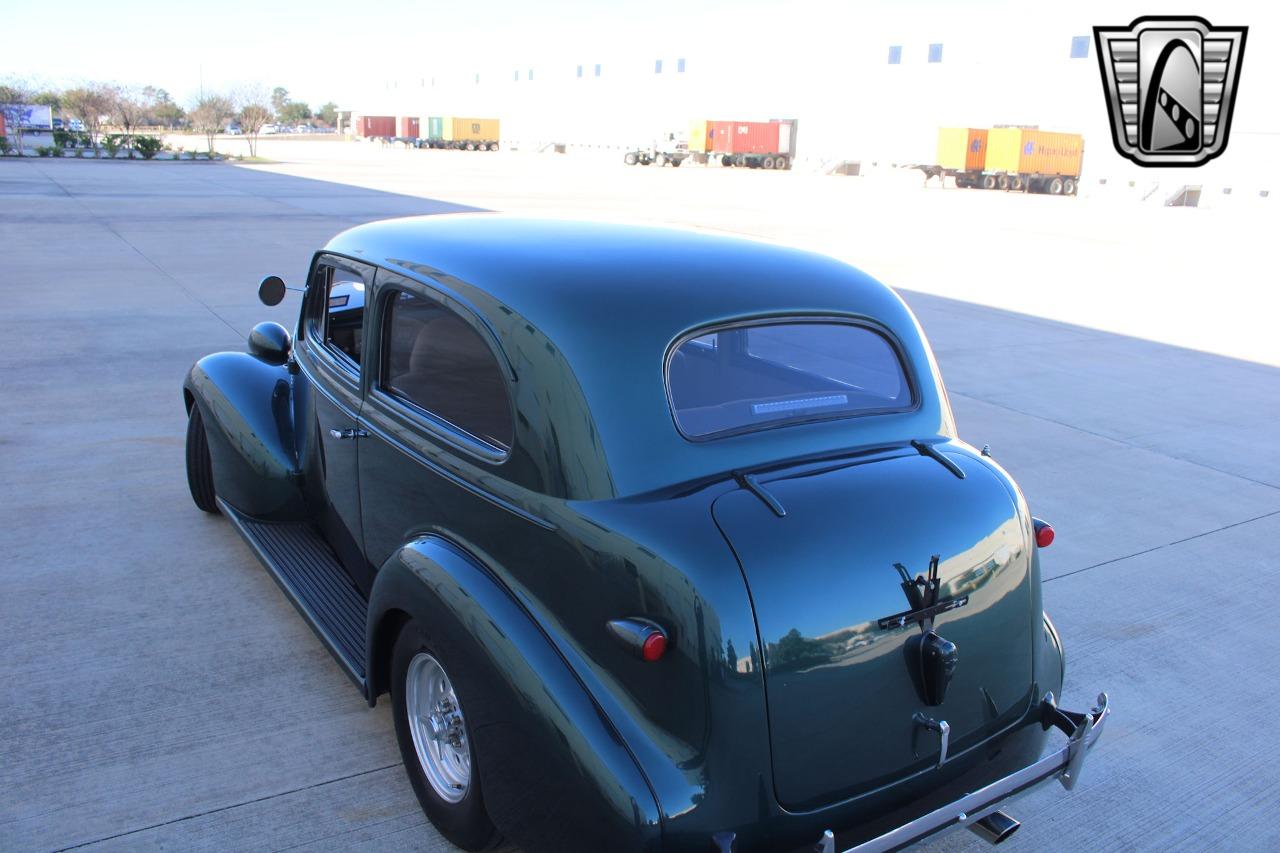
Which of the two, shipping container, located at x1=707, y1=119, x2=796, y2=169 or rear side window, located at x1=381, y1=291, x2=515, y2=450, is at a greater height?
shipping container, located at x1=707, y1=119, x2=796, y2=169

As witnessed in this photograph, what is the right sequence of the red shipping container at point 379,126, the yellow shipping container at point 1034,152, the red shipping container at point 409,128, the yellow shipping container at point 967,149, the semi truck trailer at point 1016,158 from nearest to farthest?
the yellow shipping container at point 1034,152 < the semi truck trailer at point 1016,158 < the yellow shipping container at point 967,149 < the red shipping container at point 409,128 < the red shipping container at point 379,126

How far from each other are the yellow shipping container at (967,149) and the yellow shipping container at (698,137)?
17.7m

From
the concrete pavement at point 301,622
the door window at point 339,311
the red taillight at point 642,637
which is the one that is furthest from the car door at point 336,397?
the red taillight at point 642,637

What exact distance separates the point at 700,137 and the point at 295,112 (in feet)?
420

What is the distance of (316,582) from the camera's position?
12.2ft

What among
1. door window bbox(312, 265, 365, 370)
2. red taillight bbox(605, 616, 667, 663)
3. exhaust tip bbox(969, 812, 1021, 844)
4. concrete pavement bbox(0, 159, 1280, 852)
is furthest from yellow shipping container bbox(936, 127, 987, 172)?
red taillight bbox(605, 616, 667, 663)

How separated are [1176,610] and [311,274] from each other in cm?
399

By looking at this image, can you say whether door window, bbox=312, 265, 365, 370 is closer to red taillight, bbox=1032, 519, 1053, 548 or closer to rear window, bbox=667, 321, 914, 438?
rear window, bbox=667, 321, 914, 438

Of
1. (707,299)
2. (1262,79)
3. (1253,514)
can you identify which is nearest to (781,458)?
(707,299)

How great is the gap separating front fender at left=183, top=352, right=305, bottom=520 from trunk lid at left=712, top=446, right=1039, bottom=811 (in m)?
2.37

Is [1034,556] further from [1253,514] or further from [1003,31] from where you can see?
[1003,31]

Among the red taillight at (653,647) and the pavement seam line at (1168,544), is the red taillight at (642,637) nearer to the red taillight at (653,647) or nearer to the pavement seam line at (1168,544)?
the red taillight at (653,647)

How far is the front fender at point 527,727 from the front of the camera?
216 cm

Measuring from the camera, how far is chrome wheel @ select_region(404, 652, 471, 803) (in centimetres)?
278
